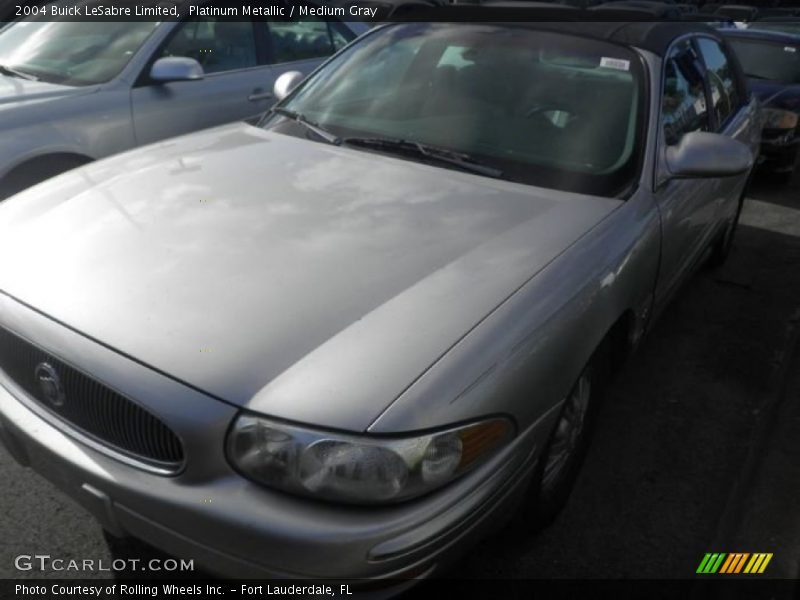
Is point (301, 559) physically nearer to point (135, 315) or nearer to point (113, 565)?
point (135, 315)

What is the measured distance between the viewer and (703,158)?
258cm

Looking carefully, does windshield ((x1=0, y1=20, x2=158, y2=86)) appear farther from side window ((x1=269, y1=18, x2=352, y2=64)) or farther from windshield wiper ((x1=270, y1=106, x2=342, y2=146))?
windshield wiper ((x1=270, y1=106, x2=342, y2=146))

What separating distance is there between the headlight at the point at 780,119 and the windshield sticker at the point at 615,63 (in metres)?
4.59

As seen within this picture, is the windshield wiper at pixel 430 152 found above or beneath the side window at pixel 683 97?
beneath

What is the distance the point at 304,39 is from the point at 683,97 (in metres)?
3.04

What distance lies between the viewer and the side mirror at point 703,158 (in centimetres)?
258

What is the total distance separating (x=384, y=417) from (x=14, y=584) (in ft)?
4.39

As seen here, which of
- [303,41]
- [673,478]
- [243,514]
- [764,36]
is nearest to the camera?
[243,514]

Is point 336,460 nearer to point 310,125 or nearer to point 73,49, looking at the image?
point 310,125

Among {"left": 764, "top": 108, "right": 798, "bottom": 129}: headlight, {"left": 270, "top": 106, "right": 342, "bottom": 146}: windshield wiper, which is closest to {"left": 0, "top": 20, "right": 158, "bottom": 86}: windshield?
{"left": 270, "top": 106, "right": 342, "bottom": 146}: windshield wiper

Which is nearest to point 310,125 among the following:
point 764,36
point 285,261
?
point 285,261

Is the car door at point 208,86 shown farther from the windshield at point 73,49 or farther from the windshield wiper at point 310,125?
the windshield wiper at point 310,125

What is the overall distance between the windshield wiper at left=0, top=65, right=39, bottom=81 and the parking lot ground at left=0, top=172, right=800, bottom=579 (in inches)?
90.5

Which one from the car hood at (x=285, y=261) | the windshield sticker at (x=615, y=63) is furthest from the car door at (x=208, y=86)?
the windshield sticker at (x=615, y=63)
